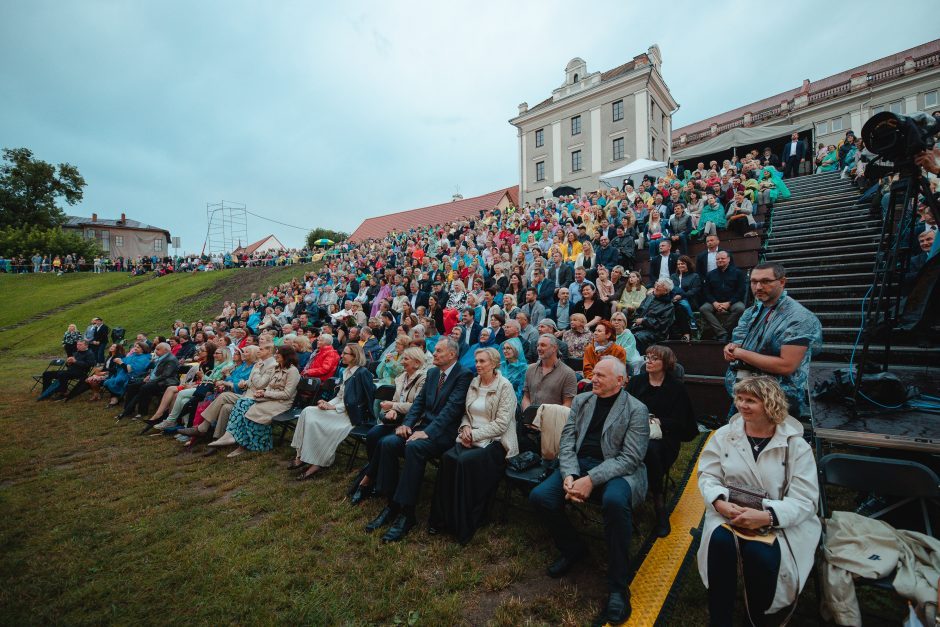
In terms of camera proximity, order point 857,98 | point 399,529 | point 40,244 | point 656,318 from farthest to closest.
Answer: point 40,244 < point 857,98 < point 656,318 < point 399,529

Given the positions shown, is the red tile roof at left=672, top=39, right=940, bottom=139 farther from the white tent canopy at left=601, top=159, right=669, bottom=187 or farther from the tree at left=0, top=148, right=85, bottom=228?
the tree at left=0, top=148, right=85, bottom=228

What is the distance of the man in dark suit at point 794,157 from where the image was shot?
44.3 ft

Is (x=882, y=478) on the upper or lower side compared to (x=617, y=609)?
upper

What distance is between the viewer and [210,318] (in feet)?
60.4

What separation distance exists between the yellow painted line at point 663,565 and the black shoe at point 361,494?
2.52 metres

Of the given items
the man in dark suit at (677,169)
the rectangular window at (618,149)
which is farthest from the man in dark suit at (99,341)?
the rectangular window at (618,149)

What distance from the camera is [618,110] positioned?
1105 inches

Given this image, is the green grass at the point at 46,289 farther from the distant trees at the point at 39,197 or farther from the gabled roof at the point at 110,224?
the gabled roof at the point at 110,224

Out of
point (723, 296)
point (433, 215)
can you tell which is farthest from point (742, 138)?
point (433, 215)

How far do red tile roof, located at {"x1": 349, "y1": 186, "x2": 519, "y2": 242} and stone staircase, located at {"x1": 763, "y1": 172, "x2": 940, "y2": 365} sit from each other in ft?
79.9

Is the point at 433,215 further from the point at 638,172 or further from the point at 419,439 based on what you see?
the point at 419,439

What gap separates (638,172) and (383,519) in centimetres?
1913

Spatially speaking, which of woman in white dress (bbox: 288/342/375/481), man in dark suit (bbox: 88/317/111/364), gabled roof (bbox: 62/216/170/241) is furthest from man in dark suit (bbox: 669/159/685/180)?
gabled roof (bbox: 62/216/170/241)

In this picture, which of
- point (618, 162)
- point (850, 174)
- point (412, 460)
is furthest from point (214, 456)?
→ point (618, 162)
